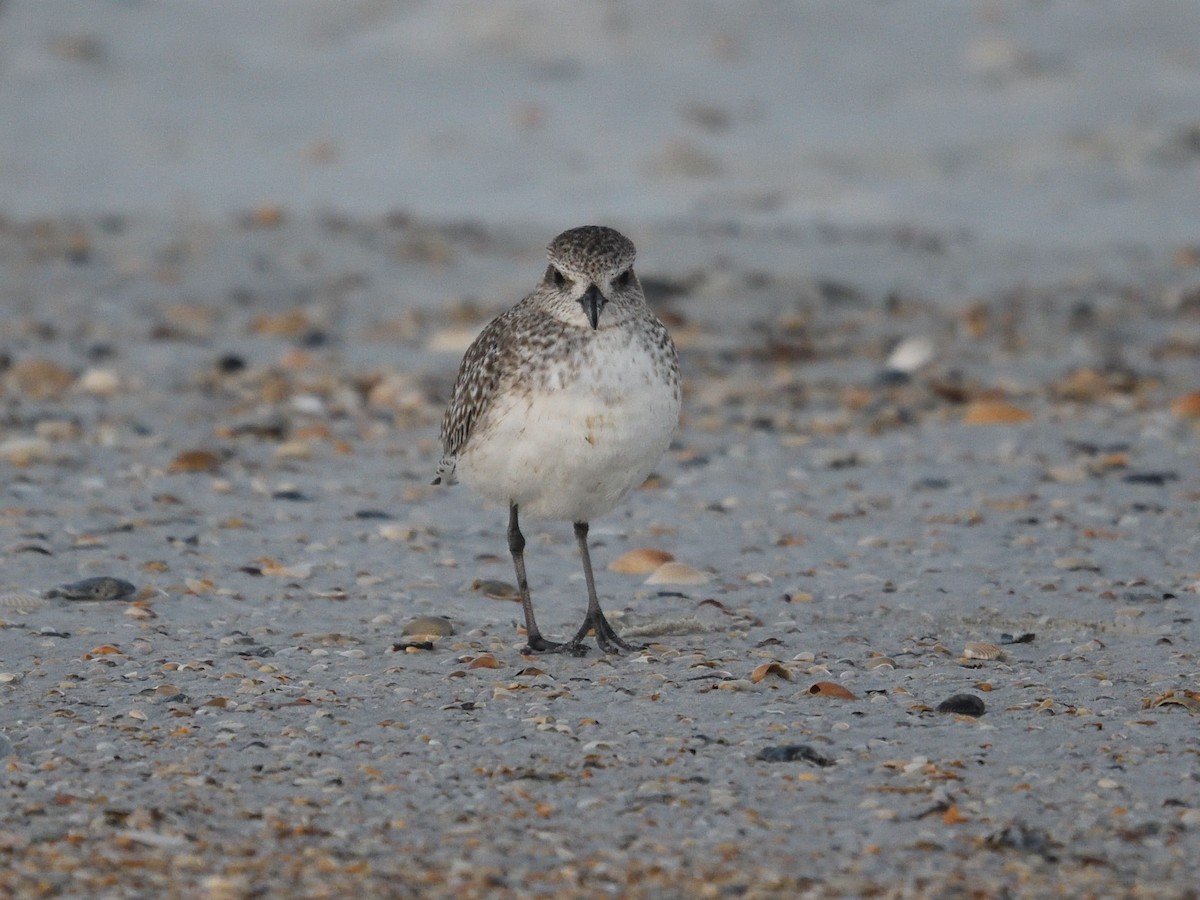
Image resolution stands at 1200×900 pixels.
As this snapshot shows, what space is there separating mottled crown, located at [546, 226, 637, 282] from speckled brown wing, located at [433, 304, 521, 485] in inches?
11.6

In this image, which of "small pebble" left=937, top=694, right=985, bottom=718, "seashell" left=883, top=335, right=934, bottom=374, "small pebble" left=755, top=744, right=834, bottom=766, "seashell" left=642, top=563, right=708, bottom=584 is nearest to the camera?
"small pebble" left=755, top=744, right=834, bottom=766

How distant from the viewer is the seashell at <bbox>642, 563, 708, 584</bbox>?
268 inches

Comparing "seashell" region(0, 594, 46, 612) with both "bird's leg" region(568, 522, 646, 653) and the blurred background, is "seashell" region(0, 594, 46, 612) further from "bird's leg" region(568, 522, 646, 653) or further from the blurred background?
the blurred background

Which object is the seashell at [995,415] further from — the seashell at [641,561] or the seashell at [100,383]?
the seashell at [100,383]

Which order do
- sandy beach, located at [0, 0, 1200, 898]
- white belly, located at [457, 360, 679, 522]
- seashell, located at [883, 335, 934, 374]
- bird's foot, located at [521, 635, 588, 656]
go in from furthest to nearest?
seashell, located at [883, 335, 934, 374]
bird's foot, located at [521, 635, 588, 656]
white belly, located at [457, 360, 679, 522]
sandy beach, located at [0, 0, 1200, 898]

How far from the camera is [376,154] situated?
1528cm

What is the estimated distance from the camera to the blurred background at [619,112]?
1450 centimetres

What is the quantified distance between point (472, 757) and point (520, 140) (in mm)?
11059

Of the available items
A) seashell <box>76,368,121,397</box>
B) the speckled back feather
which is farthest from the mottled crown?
seashell <box>76,368,121,397</box>

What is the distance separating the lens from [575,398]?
18.4ft

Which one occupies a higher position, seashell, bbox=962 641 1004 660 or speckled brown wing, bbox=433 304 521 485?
speckled brown wing, bbox=433 304 521 485

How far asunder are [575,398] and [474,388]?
546 millimetres

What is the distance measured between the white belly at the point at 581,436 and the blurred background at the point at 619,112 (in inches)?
317

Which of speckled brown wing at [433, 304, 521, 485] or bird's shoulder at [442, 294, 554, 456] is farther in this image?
speckled brown wing at [433, 304, 521, 485]
